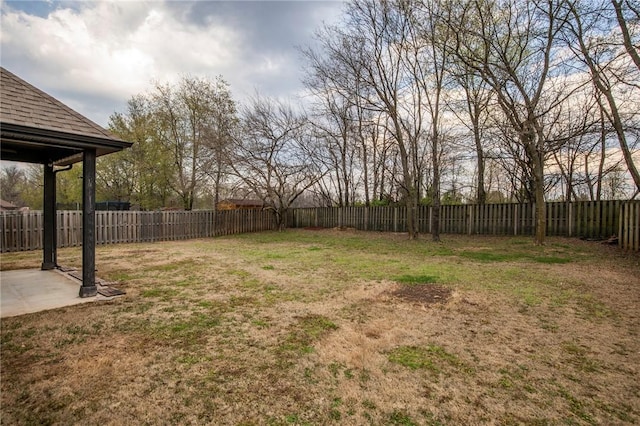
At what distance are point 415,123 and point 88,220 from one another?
11727mm

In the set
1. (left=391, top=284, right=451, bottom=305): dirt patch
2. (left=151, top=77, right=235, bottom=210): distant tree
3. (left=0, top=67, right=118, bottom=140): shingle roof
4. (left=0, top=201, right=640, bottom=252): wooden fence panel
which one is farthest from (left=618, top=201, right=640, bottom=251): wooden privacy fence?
(left=151, top=77, right=235, bottom=210): distant tree

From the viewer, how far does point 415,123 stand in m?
12.7

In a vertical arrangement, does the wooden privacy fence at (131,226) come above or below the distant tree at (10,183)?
below

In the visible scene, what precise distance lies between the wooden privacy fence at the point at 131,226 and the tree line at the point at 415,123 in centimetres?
144

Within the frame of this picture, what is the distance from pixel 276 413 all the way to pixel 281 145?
13.5 meters

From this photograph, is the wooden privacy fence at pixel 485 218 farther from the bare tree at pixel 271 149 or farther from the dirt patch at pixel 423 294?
the dirt patch at pixel 423 294

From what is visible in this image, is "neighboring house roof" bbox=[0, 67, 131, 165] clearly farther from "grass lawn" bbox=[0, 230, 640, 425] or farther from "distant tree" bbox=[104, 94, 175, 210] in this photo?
"distant tree" bbox=[104, 94, 175, 210]

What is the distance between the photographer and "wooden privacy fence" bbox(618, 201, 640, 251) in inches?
278

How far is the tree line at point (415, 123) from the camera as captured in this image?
7.70 metres

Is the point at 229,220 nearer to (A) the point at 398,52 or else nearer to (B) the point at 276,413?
(A) the point at 398,52

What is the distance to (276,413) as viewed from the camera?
179 centimetres

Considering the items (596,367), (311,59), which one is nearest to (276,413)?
(596,367)

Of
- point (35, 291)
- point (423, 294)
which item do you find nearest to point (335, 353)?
point (423, 294)

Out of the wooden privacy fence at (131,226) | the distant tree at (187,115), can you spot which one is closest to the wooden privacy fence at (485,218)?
the wooden privacy fence at (131,226)
